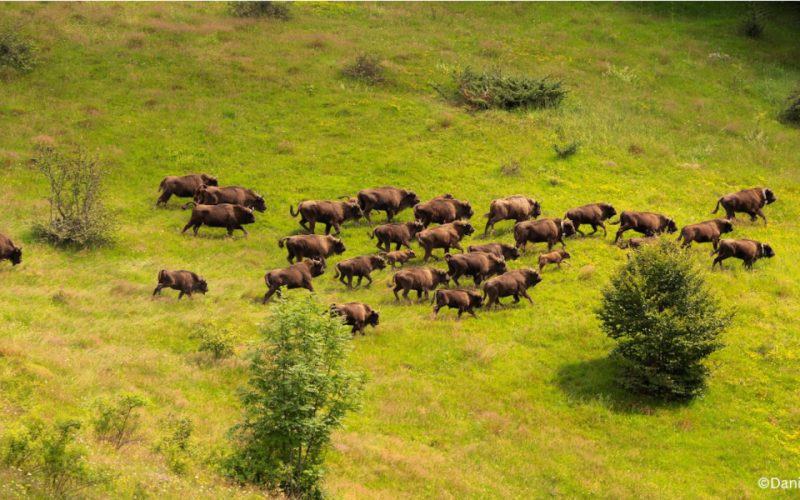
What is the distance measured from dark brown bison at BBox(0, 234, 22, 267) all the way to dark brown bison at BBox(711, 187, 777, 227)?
35135mm

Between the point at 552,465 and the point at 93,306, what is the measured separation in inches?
673

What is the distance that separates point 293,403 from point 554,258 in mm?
19519

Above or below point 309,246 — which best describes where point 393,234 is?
above

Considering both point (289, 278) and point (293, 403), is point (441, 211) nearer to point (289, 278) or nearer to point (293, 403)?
point (289, 278)

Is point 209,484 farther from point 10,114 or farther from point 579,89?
point 579,89

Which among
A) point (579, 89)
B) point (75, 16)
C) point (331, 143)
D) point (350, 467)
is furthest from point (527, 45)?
point (350, 467)

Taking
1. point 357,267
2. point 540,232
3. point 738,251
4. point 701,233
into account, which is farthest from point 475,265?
point 738,251

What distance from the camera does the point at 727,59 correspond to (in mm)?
63000

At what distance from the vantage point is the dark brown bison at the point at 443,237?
104 ft

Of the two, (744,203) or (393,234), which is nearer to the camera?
(393,234)

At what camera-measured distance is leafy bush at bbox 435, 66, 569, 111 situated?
169 feet

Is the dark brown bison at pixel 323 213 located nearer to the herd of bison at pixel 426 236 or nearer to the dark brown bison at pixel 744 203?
the herd of bison at pixel 426 236

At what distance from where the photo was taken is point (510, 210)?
35500 mm
